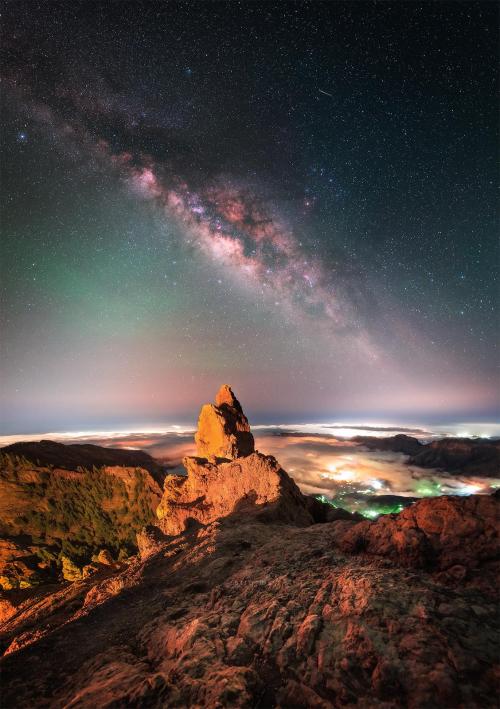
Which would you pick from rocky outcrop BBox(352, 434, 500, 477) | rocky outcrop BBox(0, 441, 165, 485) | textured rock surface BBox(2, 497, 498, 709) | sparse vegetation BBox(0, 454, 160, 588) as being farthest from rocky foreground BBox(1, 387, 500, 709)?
rocky outcrop BBox(352, 434, 500, 477)

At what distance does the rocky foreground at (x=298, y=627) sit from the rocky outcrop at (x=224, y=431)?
1017 inches

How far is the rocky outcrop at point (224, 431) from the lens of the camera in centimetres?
3653

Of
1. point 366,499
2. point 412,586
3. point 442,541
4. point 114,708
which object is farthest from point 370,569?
point 366,499

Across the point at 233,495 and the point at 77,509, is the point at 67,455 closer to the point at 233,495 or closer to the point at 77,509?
the point at 77,509

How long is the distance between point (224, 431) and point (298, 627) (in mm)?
32825

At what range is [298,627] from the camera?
499cm

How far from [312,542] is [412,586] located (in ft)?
15.0

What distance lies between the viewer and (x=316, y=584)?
6379 millimetres

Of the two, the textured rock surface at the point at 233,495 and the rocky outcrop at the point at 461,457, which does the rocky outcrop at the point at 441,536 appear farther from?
the rocky outcrop at the point at 461,457

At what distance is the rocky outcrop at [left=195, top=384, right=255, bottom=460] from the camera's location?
1438 inches

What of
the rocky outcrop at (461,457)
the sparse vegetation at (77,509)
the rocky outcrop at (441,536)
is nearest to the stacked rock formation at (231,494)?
the rocky outcrop at (441,536)

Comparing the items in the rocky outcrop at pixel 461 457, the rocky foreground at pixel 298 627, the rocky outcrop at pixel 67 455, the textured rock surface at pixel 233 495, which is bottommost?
the rocky outcrop at pixel 461 457

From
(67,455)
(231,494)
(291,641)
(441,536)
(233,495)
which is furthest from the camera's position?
(67,455)

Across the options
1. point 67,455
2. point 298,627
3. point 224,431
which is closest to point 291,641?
point 298,627
